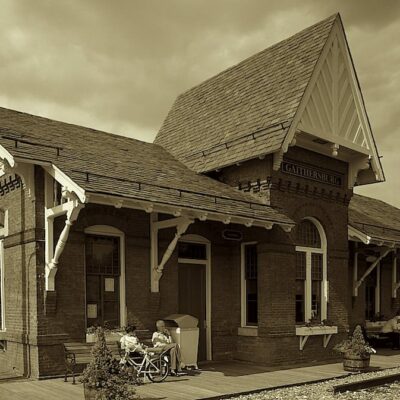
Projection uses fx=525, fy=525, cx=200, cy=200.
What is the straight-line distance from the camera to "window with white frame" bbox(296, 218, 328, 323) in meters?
14.6

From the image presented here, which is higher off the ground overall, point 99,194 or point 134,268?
point 99,194

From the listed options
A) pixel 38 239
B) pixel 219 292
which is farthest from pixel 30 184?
pixel 219 292

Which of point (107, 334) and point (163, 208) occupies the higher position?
point (163, 208)

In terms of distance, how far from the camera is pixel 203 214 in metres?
11.5

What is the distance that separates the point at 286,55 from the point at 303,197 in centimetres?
458

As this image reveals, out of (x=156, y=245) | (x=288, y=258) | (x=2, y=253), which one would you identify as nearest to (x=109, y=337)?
(x=156, y=245)

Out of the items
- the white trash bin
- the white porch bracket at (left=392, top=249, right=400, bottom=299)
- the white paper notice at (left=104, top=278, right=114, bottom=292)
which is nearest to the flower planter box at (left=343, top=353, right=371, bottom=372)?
the white trash bin

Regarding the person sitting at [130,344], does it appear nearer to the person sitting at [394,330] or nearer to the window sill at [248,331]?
the window sill at [248,331]

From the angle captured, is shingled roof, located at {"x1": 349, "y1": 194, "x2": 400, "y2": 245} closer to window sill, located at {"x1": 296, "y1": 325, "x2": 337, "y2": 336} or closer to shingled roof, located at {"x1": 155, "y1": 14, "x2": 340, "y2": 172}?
window sill, located at {"x1": 296, "y1": 325, "x2": 337, "y2": 336}

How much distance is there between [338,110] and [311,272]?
472cm

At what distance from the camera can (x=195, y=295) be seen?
13727 mm

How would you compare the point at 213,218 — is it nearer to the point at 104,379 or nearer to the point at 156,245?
the point at 156,245

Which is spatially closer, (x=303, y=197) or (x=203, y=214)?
(x=203, y=214)

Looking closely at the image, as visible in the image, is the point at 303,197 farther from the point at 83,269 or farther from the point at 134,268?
the point at 83,269
